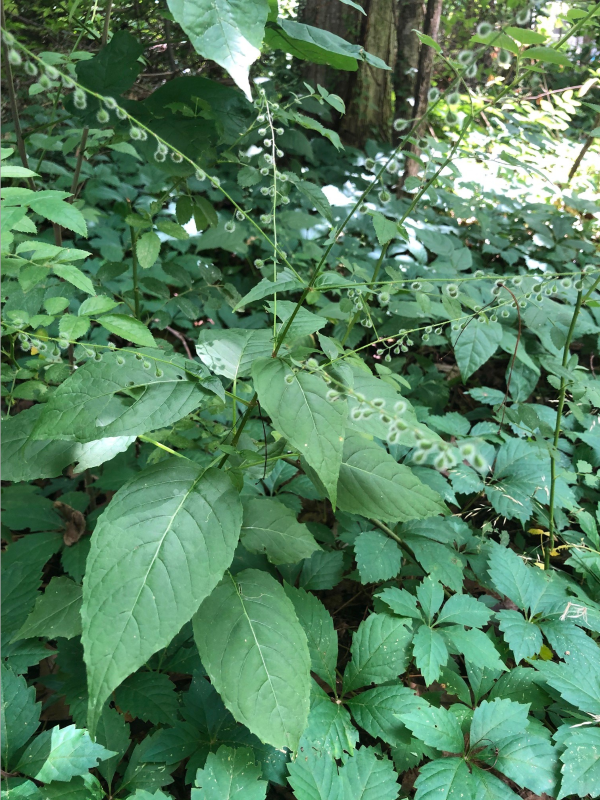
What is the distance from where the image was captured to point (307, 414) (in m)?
1.04

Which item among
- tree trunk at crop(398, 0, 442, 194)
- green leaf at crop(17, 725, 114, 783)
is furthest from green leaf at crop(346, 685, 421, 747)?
tree trunk at crop(398, 0, 442, 194)

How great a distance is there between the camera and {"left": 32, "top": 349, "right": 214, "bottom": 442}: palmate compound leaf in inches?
42.6

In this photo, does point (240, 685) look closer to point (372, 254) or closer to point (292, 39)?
point (292, 39)

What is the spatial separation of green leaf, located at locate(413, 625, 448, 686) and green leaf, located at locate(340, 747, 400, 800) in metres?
0.23

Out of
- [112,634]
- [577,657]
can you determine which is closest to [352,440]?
[112,634]

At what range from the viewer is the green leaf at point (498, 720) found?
1277mm

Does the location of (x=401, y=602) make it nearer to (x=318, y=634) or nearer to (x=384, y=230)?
(x=318, y=634)

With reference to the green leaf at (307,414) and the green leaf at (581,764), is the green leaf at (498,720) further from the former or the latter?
the green leaf at (307,414)

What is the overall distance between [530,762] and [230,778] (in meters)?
0.74

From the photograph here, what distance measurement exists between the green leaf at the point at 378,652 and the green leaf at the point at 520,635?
29cm

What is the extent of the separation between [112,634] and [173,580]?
0.14 meters

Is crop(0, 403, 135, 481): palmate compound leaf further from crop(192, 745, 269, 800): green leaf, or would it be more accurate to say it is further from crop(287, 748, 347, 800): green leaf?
crop(287, 748, 347, 800): green leaf

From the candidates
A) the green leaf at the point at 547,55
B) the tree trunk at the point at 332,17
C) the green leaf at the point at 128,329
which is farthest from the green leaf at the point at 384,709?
the tree trunk at the point at 332,17

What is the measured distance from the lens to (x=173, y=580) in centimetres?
102
